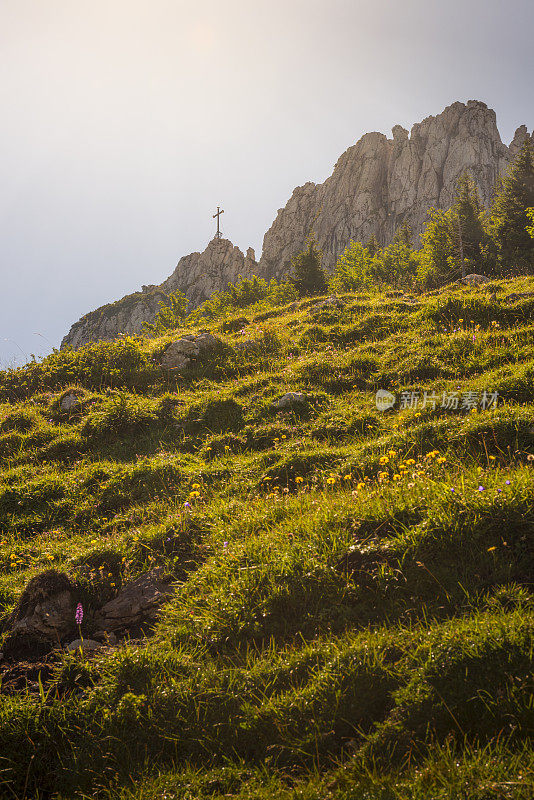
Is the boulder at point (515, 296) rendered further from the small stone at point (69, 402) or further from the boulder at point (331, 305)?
the small stone at point (69, 402)

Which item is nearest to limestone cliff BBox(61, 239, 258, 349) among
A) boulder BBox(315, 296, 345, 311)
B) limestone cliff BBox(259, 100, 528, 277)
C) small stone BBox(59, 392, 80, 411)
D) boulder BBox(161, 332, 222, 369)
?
limestone cliff BBox(259, 100, 528, 277)

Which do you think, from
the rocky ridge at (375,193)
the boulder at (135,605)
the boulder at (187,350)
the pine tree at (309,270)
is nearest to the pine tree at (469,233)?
the pine tree at (309,270)

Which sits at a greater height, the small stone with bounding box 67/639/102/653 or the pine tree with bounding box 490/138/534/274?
the pine tree with bounding box 490/138/534/274

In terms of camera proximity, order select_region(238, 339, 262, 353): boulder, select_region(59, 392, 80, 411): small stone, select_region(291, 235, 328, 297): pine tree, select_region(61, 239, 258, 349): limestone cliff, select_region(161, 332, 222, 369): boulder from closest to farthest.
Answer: select_region(59, 392, 80, 411): small stone < select_region(161, 332, 222, 369): boulder < select_region(238, 339, 262, 353): boulder < select_region(291, 235, 328, 297): pine tree < select_region(61, 239, 258, 349): limestone cliff

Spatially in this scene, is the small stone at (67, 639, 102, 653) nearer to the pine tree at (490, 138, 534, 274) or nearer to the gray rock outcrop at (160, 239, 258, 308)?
the pine tree at (490, 138, 534, 274)

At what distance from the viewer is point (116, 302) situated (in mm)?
161625

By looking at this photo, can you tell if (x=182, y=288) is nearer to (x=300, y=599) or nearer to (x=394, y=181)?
(x=394, y=181)

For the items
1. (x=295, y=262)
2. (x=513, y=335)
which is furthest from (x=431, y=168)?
(x=513, y=335)

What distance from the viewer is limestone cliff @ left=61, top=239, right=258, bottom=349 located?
122125 millimetres

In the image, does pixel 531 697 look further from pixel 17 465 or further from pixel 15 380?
pixel 15 380

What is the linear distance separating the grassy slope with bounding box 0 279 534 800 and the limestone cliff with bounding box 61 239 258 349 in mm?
99806

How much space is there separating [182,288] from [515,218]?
372ft

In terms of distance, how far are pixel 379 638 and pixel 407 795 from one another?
1206mm

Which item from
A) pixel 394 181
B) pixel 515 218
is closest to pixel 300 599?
pixel 515 218
